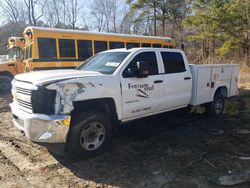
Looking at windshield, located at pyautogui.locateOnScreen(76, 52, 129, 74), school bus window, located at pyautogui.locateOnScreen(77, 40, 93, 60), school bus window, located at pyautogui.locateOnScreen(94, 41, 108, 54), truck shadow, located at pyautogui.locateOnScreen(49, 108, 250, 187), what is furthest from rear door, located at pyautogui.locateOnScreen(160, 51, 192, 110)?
school bus window, located at pyautogui.locateOnScreen(94, 41, 108, 54)

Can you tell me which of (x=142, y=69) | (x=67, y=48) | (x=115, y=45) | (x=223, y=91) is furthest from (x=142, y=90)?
(x=115, y=45)

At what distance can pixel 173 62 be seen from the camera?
6.31 m

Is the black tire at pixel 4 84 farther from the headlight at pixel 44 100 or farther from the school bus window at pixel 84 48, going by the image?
the headlight at pixel 44 100

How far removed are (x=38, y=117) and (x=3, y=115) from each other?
500 cm

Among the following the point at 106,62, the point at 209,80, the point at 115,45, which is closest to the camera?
the point at 106,62

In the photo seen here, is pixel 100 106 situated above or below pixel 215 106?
above

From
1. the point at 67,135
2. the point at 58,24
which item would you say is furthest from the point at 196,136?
the point at 58,24

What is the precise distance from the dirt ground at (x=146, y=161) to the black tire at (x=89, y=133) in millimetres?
173

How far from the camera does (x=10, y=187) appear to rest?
3754 mm

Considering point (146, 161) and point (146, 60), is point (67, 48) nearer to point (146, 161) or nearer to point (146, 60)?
point (146, 60)

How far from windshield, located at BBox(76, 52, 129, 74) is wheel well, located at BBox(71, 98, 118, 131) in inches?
24.1

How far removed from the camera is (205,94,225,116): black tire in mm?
7672

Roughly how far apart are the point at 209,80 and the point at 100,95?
3.76 metres

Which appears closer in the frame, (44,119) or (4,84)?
(44,119)
